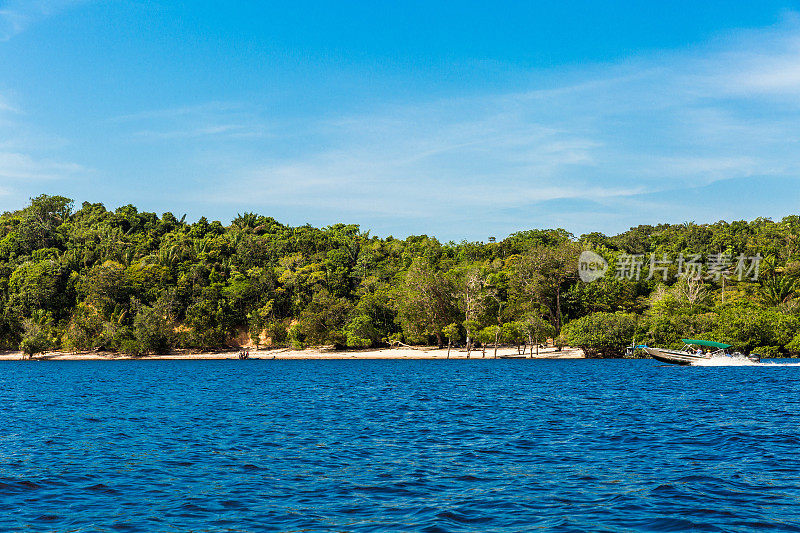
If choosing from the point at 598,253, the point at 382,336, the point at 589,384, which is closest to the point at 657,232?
the point at 598,253

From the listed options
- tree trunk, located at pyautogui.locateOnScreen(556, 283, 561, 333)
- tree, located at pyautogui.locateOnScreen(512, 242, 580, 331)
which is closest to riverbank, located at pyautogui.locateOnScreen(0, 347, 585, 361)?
tree trunk, located at pyautogui.locateOnScreen(556, 283, 561, 333)

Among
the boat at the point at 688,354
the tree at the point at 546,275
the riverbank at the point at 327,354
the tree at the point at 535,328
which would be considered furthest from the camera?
the tree at the point at 546,275

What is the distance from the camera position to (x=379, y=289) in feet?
395

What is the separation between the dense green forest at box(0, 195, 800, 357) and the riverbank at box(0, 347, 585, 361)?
7.04 feet

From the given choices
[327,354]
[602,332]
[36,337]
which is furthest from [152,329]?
[602,332]

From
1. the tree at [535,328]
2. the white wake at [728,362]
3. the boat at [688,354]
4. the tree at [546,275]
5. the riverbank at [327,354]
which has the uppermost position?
the tree at [546,275]

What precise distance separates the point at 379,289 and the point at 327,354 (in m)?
15.7

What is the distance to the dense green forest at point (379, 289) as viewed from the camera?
98.7m

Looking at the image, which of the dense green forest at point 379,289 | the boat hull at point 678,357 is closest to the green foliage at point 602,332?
the dense green forest at point 379,289

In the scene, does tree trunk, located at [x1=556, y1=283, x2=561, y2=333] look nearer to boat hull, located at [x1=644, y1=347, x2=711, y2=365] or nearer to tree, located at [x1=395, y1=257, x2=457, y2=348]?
tree, located at [x1=395, y1=257, x2=457, y2=348]

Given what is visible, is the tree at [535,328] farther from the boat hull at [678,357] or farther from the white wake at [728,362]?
the white wake at [728,362]

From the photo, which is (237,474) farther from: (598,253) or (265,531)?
(598,253)

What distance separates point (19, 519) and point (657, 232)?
17294 centimetres

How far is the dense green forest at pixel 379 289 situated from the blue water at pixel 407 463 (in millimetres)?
58947
